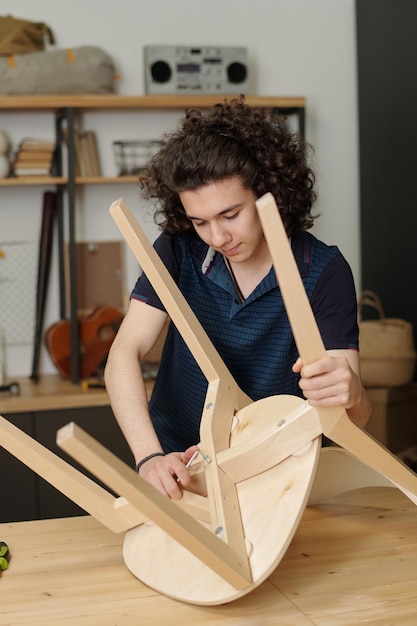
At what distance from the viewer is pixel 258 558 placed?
1367 millimetres

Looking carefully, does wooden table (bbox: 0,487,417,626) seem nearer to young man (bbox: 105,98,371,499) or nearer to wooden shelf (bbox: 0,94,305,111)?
young man (bbox: 105,98,371,499)

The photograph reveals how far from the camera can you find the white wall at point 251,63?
439 centimetres

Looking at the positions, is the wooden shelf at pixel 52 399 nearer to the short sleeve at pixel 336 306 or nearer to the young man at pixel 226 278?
the young man at pixel 226 278

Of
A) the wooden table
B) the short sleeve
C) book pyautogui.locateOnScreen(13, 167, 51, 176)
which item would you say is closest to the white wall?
book pyautogui.locateOnScreen(13, 167, 51, 176)

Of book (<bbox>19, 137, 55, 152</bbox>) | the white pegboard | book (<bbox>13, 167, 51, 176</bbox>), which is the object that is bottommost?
the white pegboard

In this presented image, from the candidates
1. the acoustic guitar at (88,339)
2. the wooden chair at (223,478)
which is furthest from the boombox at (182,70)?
the wooden chair at (223,478)

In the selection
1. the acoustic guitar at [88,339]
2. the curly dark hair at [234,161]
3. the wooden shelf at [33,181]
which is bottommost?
the acoustic guitar at [88,339]

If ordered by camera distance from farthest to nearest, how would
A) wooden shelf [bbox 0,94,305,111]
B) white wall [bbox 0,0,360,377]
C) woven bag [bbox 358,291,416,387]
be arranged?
white wall [bbox 0,0,360,377]
woven bag [bbox 358,291,416,387]
wooden shelf [bbox 0,94,305,111]

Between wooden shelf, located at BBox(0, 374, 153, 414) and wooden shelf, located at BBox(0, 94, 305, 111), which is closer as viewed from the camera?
wooden shelf, located at BBox(0, 374, 153, 414)

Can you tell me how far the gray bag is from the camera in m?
4.04

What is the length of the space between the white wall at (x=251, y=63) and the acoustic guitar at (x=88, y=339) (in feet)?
0.86

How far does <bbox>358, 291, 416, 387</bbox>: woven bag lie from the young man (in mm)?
2025

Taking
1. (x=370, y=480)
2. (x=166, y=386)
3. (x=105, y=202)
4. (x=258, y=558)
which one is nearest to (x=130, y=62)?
(x=105, y=202)

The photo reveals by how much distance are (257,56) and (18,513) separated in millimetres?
2545
